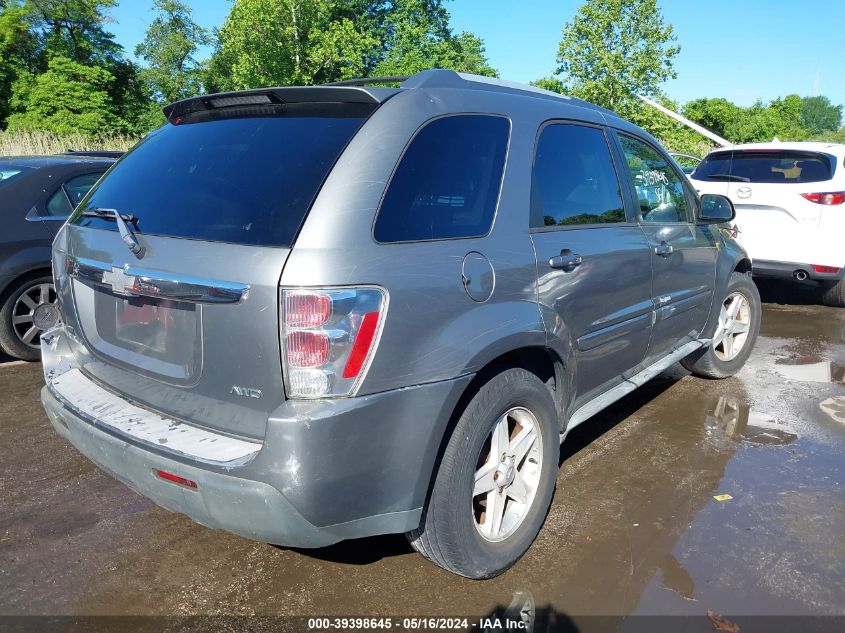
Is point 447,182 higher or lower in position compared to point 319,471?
higher

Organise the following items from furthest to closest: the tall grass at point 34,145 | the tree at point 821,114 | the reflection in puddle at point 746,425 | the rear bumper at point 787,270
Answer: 1. the tree at point 821,114
2. the tall grass at point 34,145
3. the rear bumper at point 787,270
4. the reflection in puddle at point 746,425

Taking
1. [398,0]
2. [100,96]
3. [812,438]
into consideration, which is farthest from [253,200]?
[100,96]

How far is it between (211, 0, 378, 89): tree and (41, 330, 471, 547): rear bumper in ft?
110

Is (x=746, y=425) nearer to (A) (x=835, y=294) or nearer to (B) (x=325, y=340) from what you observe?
(B) (x=325, y=340)

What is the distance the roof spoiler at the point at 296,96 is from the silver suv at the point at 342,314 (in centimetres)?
1

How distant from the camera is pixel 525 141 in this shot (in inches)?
107

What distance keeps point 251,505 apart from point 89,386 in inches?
42.2

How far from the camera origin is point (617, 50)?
73.3ft

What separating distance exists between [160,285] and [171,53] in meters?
58.3

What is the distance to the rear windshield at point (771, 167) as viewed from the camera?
22.5ft

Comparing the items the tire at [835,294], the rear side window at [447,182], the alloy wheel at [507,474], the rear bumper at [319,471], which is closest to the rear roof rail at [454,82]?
the rear side window at [447,182]

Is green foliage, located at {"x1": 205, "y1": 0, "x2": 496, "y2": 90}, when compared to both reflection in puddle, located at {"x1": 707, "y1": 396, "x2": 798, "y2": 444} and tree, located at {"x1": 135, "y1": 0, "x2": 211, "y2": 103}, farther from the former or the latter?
reflection in puddle, located at {"x1": 707, "y1": 396, "x2": 798, "y2": 444}

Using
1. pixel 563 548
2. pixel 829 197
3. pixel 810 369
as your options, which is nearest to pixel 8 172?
pixel 563 548

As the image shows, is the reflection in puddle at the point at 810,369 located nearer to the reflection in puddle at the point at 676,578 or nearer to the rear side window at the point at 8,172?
the reflection in puddle at the point at 676,578
